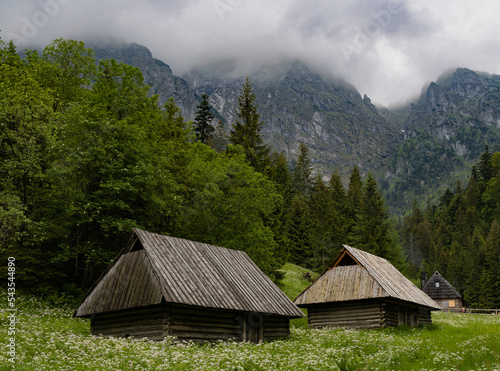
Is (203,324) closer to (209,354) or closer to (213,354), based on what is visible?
(209,354)

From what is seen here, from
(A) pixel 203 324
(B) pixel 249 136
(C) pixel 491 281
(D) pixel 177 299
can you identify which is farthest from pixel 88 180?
(C) pixel 491 281

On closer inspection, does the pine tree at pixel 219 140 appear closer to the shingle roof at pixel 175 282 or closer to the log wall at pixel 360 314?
the log wall at pixel 360 314

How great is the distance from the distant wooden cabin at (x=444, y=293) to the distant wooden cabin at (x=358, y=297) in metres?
47.7

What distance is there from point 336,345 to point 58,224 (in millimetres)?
20979

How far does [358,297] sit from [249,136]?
3094 cm

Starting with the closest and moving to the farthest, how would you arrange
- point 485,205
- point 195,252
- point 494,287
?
point 195,252
point 494,287
point 485,205

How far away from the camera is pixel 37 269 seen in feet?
101

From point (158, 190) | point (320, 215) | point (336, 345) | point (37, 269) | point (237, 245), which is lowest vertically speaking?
point (336, 345)

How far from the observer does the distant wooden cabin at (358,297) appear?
30812 millimetres

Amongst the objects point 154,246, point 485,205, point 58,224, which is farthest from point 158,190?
point 485,205

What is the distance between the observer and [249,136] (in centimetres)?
5734

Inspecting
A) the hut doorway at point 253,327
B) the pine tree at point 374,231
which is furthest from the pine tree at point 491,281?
the hut doorway at point 253,327

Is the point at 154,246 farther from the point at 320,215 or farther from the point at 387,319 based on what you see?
the point at 320,215

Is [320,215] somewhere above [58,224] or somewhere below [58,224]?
above
